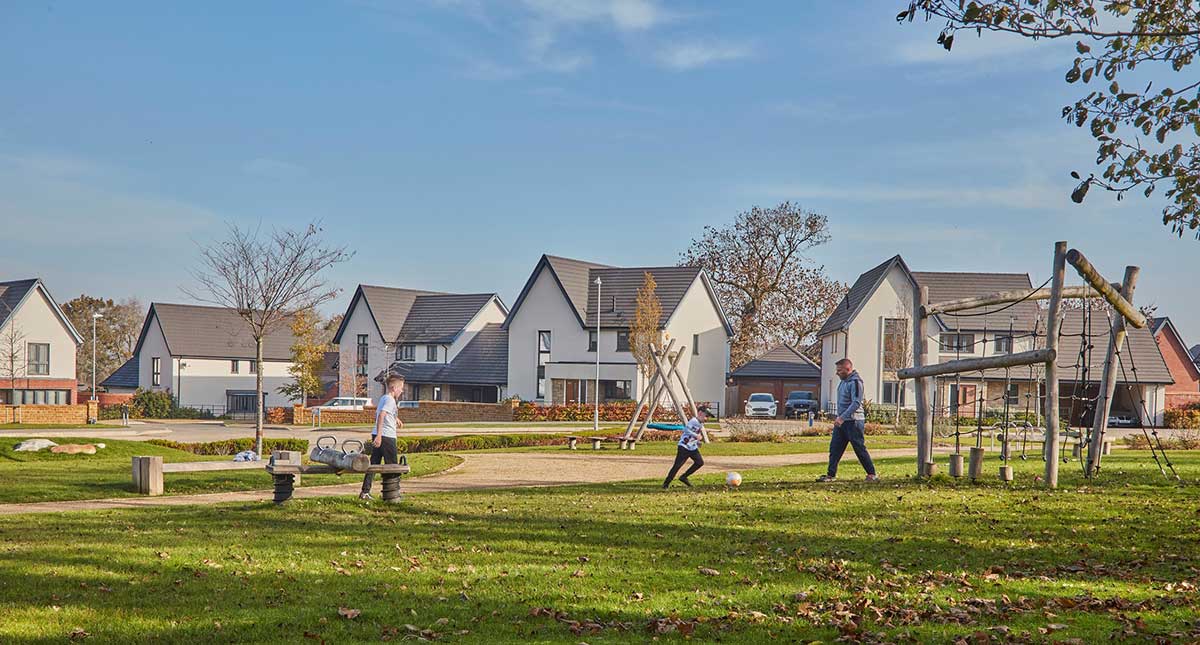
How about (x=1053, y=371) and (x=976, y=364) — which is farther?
(x=976, y=364)

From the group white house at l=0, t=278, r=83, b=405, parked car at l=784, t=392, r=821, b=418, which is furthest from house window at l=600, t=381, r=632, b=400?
white house at l=0, t=278, r=83, b=405

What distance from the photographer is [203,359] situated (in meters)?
79.3

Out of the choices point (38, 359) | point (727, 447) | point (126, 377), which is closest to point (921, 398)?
point (727, 447)

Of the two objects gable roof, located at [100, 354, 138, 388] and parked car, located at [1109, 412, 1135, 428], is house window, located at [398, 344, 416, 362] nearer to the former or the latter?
gable roof, located at [100, 354, 138, 388]

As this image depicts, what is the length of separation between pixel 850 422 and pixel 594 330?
5009 cm

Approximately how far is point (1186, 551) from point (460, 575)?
6.70 meters

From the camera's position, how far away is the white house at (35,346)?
6462cm

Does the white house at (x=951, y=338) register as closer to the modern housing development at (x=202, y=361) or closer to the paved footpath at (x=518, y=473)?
the paved footpath at (x=518, y=473)

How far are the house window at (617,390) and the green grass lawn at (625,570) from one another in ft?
165

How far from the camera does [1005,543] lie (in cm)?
1085

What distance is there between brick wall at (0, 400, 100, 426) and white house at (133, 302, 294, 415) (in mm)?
23574

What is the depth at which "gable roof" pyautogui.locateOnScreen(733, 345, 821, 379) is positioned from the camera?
7331 centimetres

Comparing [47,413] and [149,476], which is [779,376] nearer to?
[47,413]

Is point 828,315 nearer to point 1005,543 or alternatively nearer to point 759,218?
→ point 759,218
